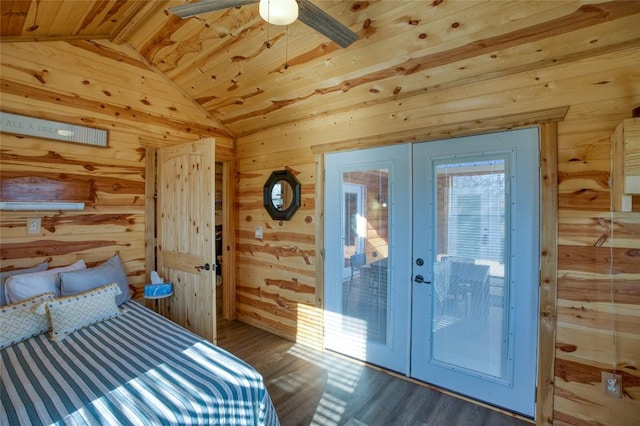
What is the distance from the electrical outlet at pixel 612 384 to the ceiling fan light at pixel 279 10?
279 cm

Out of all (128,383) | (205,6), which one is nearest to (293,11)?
(205,6)

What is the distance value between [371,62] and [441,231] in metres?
1.49

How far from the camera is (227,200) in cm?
411

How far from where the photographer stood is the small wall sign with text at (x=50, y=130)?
2441 millimetres

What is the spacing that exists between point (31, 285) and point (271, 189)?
227cm

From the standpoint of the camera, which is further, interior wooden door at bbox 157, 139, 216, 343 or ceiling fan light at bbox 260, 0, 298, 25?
interior wooden door at bbox 157, 139, 216, 343

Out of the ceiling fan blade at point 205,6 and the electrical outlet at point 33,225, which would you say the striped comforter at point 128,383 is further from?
the ceiling fan blade at point 205,6

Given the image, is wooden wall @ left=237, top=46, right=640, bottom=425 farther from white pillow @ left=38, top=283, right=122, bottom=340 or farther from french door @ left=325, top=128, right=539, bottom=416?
white pillow @ left=38, top=283, right=122, bottom=340

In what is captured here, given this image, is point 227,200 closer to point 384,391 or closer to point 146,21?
point 146,21

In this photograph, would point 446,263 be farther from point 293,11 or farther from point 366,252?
point 293,11

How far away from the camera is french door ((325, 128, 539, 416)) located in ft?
7.20

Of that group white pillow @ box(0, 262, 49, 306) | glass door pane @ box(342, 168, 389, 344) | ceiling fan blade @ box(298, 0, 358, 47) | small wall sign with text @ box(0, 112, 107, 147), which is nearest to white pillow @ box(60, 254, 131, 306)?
white pillow @ box(0, 262, 49, 306)

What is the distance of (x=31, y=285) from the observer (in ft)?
7.45

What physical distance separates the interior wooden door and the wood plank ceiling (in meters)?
0.84
